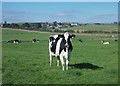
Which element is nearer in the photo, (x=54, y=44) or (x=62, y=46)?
(x=62, y=46)

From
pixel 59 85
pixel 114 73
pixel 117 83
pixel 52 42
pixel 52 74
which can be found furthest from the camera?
pixel 52 42

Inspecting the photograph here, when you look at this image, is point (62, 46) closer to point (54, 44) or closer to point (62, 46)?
point (62, 46)

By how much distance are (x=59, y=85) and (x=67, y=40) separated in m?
4.80

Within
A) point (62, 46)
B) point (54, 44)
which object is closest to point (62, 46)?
point (62, 46)

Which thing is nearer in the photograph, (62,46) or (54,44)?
(62,46)

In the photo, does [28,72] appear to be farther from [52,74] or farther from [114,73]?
[114,73]

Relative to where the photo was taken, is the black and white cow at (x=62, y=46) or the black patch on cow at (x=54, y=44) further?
the black patch on cow at (x=54, y=44)

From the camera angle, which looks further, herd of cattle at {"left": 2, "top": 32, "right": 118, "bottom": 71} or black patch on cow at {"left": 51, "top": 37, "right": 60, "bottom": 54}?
black patch on cow at {"left": 51, "top": 37, "right": 60, "bottom": 54}

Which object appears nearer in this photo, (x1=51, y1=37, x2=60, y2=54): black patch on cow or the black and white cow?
the black and white cow

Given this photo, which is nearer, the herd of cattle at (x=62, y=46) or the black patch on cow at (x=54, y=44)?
the herd of cattle at (x=62, y=46)

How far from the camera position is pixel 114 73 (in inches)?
672

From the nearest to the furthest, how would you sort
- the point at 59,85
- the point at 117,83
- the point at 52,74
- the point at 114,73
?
the point at 59,85 < the point at 117,83 < the point at 52,74 < the point at 114,73

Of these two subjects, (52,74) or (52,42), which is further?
(52,42)

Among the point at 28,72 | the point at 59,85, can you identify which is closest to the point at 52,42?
the point at 28,72
